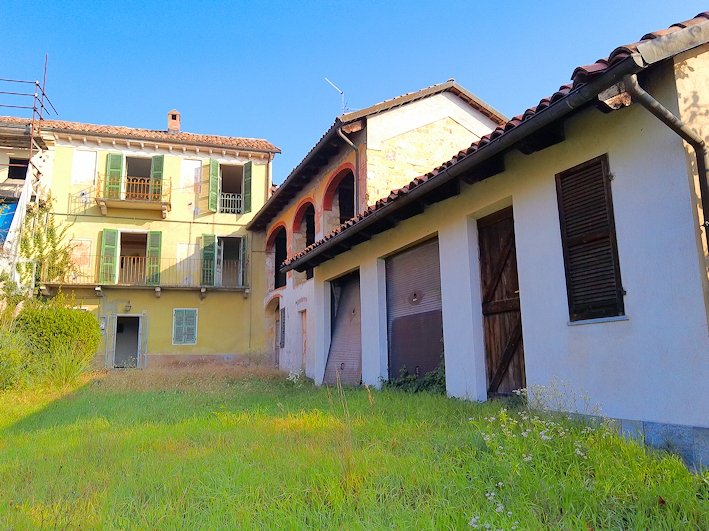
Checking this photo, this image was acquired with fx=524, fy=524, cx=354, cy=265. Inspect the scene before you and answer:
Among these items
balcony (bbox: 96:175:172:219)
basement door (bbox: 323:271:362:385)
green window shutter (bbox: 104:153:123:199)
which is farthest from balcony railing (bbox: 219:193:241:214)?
basement door (bbox: 323:271:362:385)

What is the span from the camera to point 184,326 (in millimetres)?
20062

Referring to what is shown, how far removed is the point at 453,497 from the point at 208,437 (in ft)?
9.96

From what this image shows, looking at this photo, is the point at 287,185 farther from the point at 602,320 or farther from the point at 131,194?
the point at 602,320

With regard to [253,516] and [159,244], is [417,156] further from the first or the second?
[159,244]

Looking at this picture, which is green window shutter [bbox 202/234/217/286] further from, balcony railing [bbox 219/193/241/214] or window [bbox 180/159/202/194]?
window [bbox 180/159/202/194]

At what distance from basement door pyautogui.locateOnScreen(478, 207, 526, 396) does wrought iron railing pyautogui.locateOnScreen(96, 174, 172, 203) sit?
16.2 m

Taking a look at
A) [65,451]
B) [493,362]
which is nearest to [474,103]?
[493,362]

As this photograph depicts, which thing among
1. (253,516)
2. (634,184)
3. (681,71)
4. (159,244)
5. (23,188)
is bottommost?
(253,516)

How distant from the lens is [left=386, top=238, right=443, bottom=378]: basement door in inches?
297

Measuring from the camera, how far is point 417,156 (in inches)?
476

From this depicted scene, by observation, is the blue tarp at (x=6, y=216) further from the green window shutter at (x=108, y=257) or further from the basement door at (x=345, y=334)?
the basement door at (x=345, y=334)

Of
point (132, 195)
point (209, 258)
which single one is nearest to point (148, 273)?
point (209, 258)

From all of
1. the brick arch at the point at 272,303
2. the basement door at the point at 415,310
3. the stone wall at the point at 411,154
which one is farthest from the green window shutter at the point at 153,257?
the basement door at the point at 415,310

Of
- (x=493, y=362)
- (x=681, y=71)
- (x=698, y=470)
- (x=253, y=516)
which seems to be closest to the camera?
(x=253, y=516)
